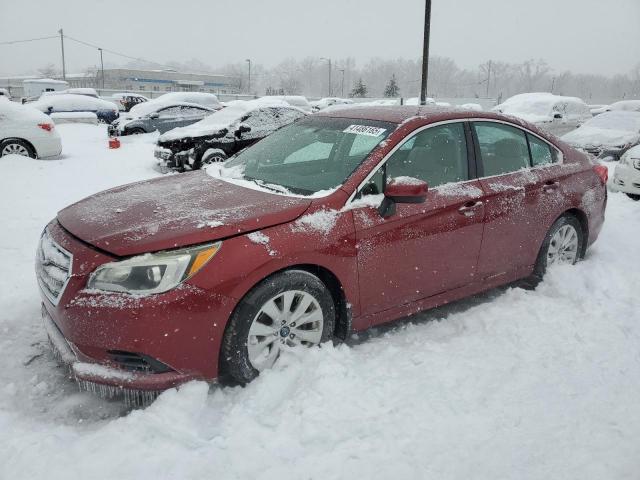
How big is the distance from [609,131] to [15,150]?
13.2 m

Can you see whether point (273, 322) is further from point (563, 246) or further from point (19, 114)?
point (19, 114)

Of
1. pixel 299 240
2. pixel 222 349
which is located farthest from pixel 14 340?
pixel 299 240

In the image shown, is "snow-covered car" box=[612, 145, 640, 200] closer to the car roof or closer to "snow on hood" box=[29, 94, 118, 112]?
the car roof

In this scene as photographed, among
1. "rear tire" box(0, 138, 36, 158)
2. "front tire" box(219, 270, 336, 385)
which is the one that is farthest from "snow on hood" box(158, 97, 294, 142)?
"front tire" box(219, 270, 336, 385)

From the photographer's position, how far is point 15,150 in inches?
423

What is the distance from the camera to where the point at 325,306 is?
3123 mm

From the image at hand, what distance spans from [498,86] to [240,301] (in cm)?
14840

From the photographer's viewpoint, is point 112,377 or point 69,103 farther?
point 69,103

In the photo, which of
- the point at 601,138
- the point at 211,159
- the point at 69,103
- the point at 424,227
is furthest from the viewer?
the point at 69,103

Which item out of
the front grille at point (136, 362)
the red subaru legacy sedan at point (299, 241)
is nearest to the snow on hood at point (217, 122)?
the red subaru legacy sedan at point (299, 241)

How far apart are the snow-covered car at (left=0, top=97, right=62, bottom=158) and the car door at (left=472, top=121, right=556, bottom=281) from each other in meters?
9.95

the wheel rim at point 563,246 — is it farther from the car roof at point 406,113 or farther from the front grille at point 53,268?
the front grille at point 53,268

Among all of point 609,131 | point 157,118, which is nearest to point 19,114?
point 157,118

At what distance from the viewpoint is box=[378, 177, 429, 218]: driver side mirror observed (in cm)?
316
